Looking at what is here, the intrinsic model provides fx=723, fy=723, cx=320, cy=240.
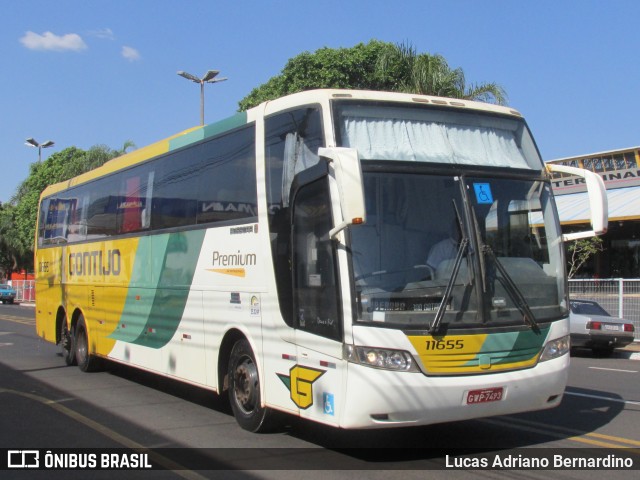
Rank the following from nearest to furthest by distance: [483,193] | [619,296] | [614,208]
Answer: [483,193] → [619,296] → [614,208]

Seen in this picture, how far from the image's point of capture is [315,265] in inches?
265

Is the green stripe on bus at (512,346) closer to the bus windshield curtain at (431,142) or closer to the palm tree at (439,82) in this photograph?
the bus windshield curtain at (431,142)

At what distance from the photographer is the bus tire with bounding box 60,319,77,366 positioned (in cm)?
1420

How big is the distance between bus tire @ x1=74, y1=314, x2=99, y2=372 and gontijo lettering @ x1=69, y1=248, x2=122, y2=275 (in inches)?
37.9

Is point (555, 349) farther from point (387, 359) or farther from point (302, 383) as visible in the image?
point (302, 383)

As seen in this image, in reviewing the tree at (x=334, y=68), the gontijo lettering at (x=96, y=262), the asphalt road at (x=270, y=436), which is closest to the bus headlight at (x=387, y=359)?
the asphalt road at (x=270, y=436)

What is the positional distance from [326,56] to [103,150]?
19.0 m

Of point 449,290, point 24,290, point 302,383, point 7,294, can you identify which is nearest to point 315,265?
point 302,383

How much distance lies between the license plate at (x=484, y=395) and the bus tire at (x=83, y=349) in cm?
881

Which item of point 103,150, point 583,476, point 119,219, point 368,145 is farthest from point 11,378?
point 103,150

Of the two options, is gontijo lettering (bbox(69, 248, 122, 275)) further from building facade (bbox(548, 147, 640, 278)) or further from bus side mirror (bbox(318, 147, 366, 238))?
building facade (bbox(548, 147, 640, 278))

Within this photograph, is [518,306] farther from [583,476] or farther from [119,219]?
[119,219]

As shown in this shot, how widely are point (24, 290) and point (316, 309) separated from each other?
174 ft

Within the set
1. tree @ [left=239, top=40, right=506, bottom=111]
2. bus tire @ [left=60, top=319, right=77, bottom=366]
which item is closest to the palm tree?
tree @ [left=239, top=40, right=506, bottom=111]
